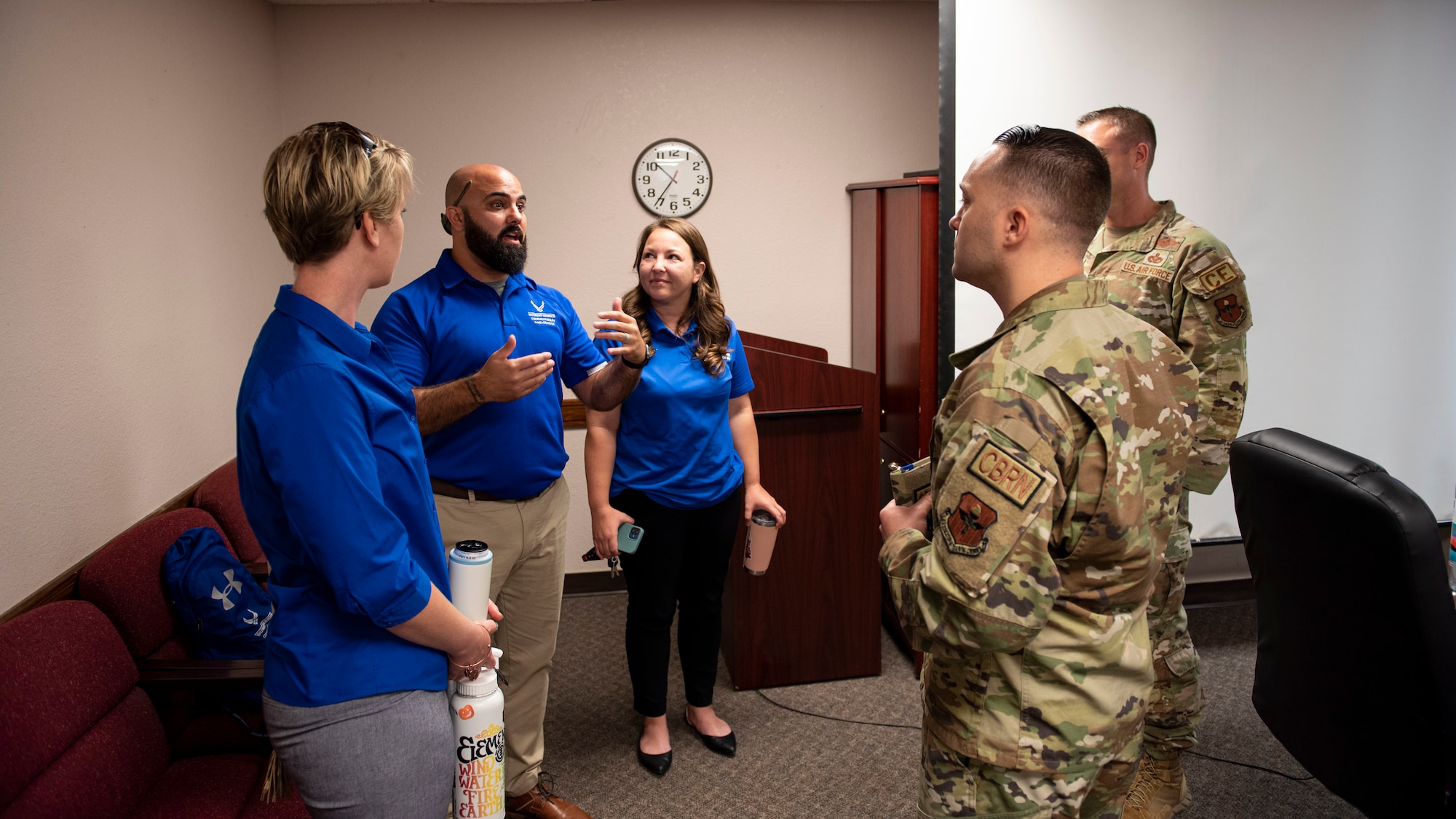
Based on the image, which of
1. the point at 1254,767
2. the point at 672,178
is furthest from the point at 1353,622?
the point at 672,178

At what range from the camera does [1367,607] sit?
155 cm

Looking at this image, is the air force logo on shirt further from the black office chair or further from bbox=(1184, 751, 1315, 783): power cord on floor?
bbox=(1184, 751, 1315, 783): power cord on floor

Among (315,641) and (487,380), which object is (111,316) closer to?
(487,380)

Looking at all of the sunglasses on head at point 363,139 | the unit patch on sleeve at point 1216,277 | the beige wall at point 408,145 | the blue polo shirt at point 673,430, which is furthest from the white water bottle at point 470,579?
the unit patch on sleeve at point 1216,277

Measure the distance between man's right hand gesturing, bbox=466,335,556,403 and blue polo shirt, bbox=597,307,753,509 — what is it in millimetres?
582

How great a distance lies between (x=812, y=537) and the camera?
3.06 meters

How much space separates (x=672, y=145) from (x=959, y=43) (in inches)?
59.8

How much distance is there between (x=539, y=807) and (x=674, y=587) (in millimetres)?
671

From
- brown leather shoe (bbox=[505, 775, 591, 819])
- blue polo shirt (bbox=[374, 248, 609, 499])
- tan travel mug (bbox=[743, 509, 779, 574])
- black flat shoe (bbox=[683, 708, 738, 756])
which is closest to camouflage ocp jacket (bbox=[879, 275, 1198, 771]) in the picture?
blue polo shirt (bbox=[374, 248, 609, 499])

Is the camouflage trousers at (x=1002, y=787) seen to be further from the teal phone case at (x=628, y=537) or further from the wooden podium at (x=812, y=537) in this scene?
the wooden podium at (x=812, y=537)

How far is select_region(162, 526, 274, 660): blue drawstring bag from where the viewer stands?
6.79 ft

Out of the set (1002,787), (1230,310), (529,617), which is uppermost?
(1230,310)

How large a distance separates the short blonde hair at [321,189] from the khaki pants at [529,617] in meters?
1.02

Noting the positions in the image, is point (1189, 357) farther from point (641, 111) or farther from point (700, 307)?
point (641, 111)
